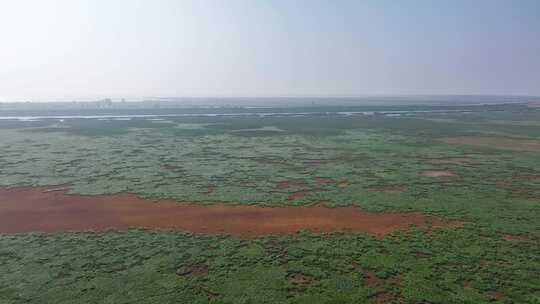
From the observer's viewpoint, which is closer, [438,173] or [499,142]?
[438,173]

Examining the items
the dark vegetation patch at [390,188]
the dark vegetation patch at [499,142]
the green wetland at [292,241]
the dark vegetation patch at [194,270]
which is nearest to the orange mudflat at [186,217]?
the green wetland at [292,241]

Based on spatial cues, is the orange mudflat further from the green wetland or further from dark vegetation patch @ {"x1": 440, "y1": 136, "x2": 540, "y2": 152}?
dark vegetation patch @ {"x1": 440, "y1": 136, "x2": 540, "y2": 152}

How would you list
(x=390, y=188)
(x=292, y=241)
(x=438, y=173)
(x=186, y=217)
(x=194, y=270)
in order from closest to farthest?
(x=194, y=270) < (x=292, y=241) < (x=186, y=217) < (x=390, y=188) < (x=438, y=173)

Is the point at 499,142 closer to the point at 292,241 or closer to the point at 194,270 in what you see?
the point at 292,241

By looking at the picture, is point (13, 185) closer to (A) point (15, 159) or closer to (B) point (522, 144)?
(A) point (15, 159)

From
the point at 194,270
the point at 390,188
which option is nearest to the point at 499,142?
the point at 390,188
